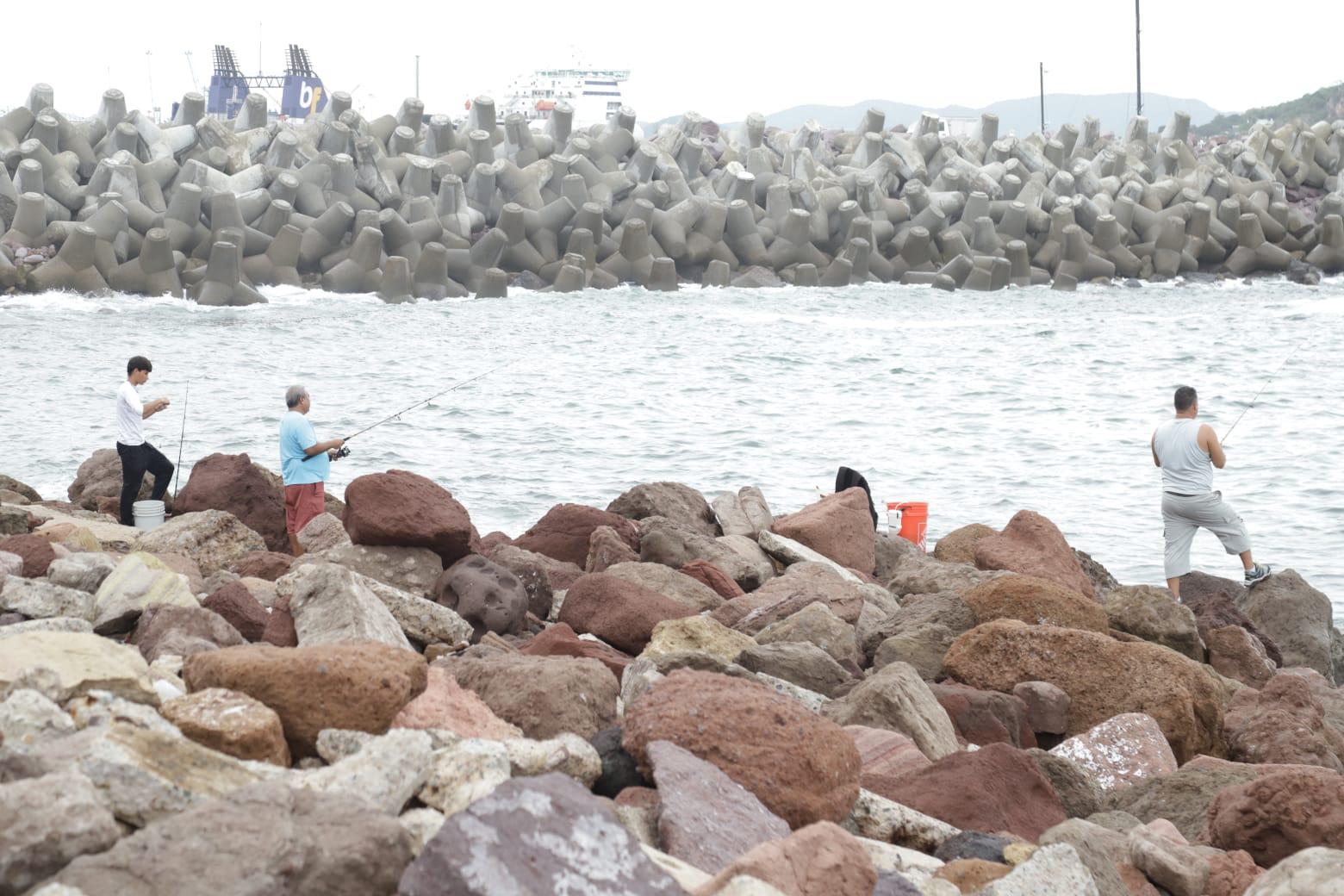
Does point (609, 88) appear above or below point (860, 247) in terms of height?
above

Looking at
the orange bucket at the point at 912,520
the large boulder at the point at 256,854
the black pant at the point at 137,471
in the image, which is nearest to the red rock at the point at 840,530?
the orange bucket at the point at 912,520

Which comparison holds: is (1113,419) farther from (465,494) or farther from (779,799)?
(779,799)

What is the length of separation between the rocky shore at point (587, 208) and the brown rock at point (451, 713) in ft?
55.5

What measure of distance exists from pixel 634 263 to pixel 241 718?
2017 cm

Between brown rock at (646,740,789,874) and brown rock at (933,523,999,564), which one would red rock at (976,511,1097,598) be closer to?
brown rock at (933,523,999,564)

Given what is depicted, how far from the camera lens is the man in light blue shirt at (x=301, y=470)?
26.0 ft

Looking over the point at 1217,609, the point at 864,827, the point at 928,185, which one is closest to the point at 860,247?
the point at 928,185

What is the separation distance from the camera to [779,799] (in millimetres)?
3393

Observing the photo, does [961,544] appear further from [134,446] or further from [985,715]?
[134,446]

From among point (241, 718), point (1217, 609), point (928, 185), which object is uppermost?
point (928, 185)

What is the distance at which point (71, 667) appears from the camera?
3447mm

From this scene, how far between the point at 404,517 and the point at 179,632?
169cm

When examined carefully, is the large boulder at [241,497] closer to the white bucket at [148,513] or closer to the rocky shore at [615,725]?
the white bucket at [148,513]

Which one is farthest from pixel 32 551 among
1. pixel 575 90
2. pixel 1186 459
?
pixel 575 90
